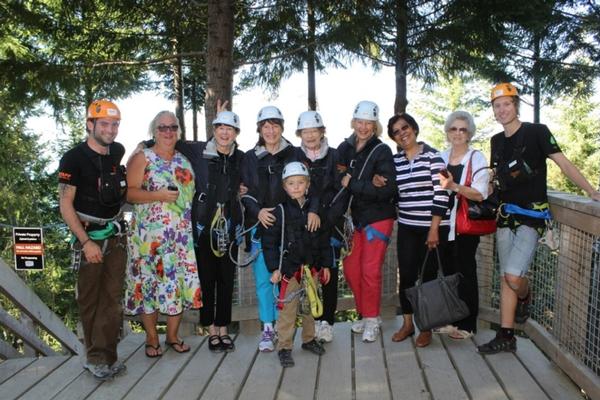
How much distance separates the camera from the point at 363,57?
34.2 ft

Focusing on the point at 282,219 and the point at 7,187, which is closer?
the point at 282,219

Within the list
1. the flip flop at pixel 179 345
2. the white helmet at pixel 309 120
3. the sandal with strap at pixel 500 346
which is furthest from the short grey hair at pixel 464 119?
the flip flop at pixel 179 345

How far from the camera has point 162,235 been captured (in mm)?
3822

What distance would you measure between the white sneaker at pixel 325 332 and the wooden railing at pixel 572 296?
1535 millimetres

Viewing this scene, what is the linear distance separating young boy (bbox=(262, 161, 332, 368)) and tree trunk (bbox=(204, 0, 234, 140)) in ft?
10.7

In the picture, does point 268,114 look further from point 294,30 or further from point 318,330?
point 294,30

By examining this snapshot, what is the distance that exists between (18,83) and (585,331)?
798 cm

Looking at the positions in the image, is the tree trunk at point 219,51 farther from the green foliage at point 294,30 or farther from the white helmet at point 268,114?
the white helmet at point 268,114

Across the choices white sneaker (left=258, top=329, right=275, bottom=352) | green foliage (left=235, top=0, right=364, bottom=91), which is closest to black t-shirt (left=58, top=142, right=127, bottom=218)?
white sneaker (left=258, top=329, right=275, bottom=352)

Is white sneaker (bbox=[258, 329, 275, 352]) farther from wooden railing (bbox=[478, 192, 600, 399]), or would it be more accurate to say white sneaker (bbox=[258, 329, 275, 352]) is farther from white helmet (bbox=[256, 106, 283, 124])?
wooden railing (bbox=[478, 192, 600, 399])

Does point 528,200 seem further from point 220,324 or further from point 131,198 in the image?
point 131,198


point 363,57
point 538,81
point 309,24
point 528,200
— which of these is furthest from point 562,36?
point 528,200

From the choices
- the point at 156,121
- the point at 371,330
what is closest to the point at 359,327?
the point at 371,330

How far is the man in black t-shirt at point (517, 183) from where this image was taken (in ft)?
11.4
